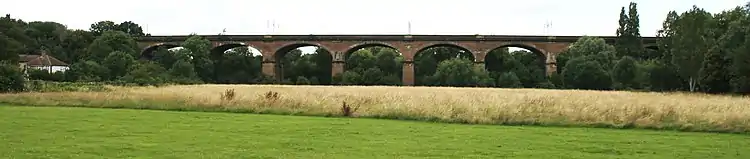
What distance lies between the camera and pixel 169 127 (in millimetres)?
17734

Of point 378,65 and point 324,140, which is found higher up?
point 378,65

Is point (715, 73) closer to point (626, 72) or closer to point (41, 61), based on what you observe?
point (626, 72)

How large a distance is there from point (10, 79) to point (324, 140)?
86.8ft

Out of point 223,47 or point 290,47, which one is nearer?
point 290,47

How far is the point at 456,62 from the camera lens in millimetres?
83188

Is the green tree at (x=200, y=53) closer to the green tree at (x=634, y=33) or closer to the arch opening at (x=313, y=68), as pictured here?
the arch opening at (x=313, y=68)

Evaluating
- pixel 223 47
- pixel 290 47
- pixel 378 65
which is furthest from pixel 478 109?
pixel 378 65

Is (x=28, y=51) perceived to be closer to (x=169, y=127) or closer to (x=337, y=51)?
(x=337, y=51)

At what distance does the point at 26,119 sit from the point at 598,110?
14.6m

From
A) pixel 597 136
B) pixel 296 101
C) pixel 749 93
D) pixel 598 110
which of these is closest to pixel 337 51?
pixel 749 93

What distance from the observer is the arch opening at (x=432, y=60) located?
283ft

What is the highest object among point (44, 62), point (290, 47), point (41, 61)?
point (290, 47)

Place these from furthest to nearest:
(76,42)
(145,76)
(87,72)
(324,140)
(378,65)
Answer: (378,65), (76,42), (87,72), (145,76), (324,140)

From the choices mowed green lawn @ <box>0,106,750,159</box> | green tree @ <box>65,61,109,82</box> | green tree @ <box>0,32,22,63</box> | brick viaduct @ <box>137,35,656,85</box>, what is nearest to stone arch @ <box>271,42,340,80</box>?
brick viaduct @ <box>137,35,656,85</box>
